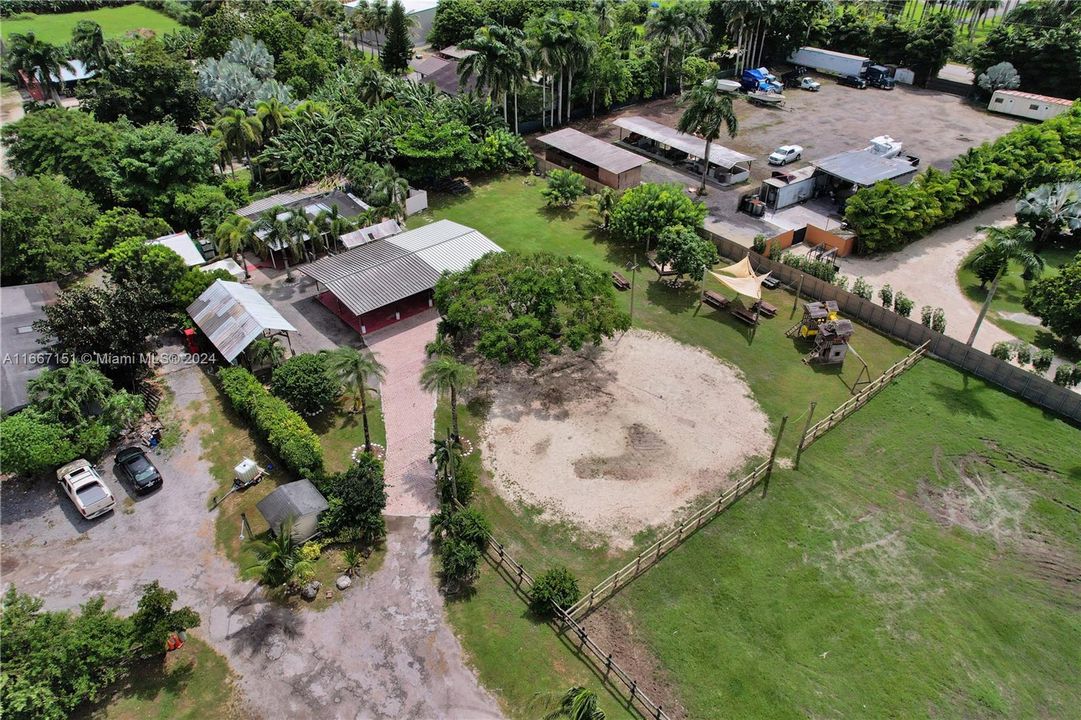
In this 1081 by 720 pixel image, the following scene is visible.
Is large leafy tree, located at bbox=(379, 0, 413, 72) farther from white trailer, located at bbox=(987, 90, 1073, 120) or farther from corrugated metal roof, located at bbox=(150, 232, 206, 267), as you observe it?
white trailer, located at bbox=(987, 90, 1073, 120)

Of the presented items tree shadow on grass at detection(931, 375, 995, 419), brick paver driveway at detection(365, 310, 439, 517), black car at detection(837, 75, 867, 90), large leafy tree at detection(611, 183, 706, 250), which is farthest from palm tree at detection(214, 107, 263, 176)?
black car at detection(837, 75, 867, 90)

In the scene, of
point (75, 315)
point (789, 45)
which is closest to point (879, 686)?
point (75, 315)

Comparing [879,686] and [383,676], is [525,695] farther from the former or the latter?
[879,686]

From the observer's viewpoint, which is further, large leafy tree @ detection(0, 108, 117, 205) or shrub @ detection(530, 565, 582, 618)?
large leafy tree @ detection(0, 108, 117, 205)

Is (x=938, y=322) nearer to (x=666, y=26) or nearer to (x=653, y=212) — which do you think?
(x=653, y=212)

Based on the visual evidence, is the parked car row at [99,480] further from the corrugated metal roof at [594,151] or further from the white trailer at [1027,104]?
the white trailer at [1027,104]

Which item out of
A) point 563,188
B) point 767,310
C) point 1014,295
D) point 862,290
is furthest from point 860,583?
point 563,188
